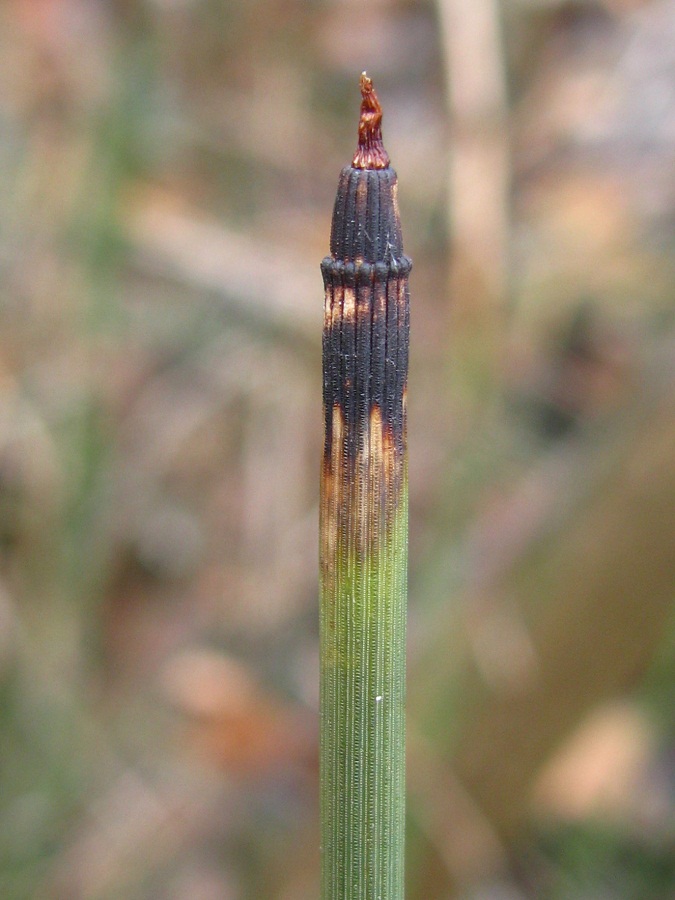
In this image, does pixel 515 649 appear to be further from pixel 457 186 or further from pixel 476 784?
pixel 457 186

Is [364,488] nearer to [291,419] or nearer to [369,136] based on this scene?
[369,136]

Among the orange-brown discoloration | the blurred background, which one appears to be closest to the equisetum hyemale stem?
the orange-brown discoloration

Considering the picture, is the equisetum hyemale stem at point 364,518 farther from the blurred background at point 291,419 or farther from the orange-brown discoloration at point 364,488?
the blurred background at point 291,419

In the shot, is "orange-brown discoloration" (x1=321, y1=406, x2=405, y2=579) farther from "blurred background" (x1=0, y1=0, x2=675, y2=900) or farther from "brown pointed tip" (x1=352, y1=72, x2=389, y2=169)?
"blurred background" (x1=0, y1=0, x2=675, y2=900)

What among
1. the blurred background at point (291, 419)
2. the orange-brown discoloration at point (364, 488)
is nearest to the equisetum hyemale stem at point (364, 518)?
the orange-brown discoloration at point (364, 488)

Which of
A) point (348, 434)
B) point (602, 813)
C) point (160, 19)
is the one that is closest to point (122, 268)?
point (160, 19)

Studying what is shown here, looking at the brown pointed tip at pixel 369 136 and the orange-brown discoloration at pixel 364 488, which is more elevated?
the brown pointed tip at pixel 369 136
